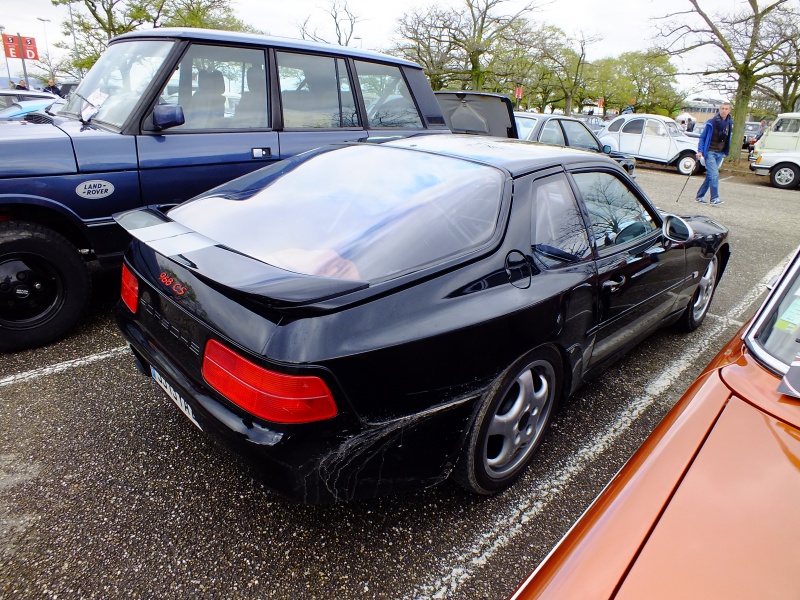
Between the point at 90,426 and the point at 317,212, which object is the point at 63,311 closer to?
the point at 90,426

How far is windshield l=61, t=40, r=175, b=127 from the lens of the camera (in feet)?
11.1

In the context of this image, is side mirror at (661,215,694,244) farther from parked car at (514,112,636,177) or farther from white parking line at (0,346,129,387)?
parked car at (514,112,636,177)

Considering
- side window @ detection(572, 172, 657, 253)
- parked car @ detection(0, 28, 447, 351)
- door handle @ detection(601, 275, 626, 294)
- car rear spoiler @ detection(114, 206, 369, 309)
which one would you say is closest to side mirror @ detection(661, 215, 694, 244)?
side window @ detection(572, 172, 657, 253)

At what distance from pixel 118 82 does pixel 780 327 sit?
162 inches

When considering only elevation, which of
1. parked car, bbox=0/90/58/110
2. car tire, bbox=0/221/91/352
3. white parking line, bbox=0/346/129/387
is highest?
parked car, bbox=0/90/58/110

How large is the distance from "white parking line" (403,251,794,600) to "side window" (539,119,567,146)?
21.6 ft

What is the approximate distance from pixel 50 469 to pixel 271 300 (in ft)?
5.05

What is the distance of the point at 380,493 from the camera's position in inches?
68.9

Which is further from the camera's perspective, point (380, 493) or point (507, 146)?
point (507, 146)

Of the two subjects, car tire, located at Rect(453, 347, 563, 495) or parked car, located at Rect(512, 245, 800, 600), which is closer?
parked car, located at Rect(512, 245, 800, 600)

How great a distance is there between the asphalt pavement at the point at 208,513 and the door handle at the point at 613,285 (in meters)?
0.76

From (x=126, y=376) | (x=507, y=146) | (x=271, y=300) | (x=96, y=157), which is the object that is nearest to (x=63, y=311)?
(x=126, y=376)

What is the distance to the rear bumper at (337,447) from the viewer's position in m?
1.56

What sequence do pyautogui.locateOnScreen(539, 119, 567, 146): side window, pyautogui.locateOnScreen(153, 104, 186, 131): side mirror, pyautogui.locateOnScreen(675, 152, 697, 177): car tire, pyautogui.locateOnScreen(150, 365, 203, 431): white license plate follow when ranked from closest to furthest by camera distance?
pyautogui.locateOnScreen(150, 365, 203, 431): white license plate
pyautogui.locateOnScreen(153, 104, 186, 131): side mirror
pyautogui.locateOnScreen(539, 119, 567, 146): side window
pyautogui.locateOnScreen(675, 152, 697, 177): car tire
